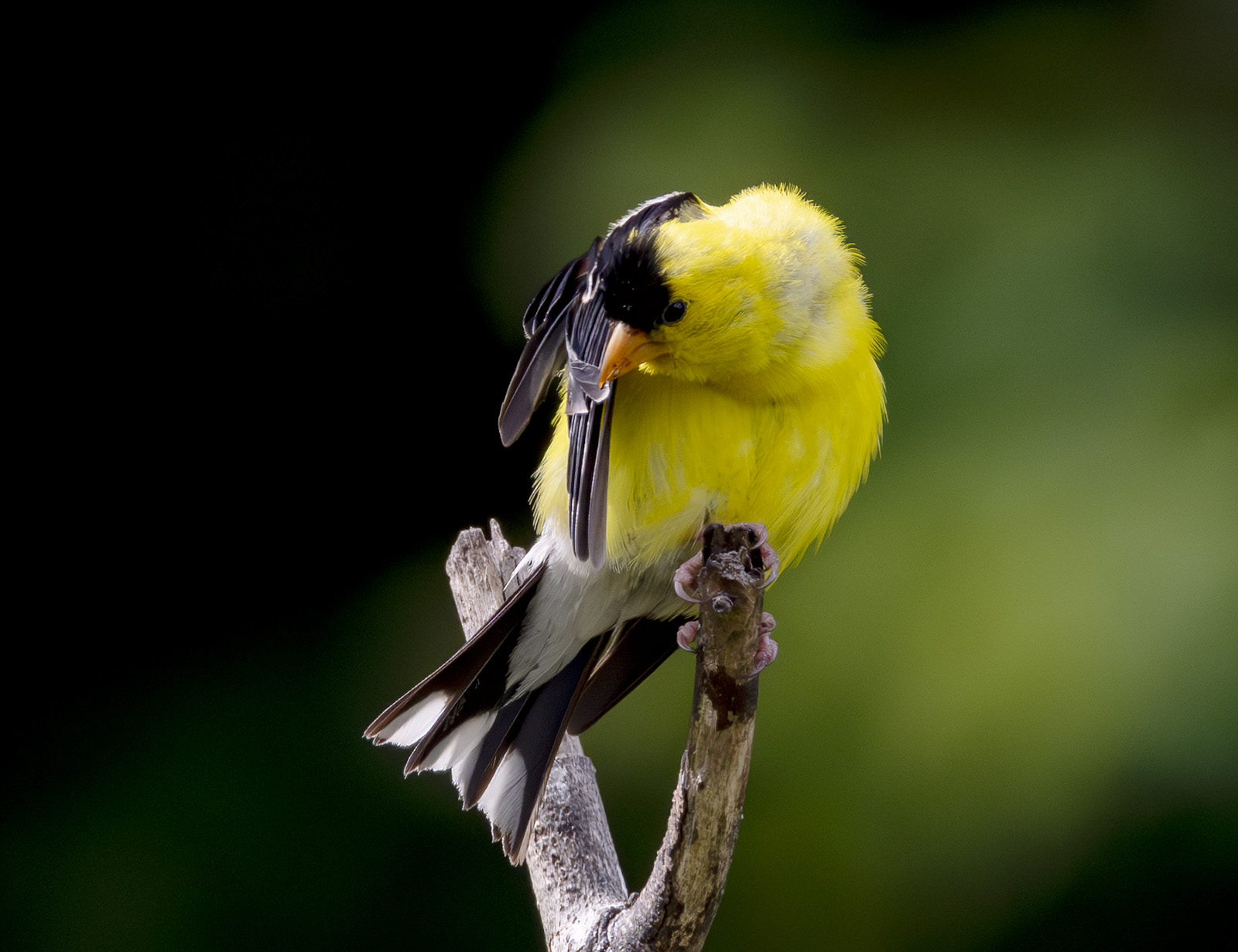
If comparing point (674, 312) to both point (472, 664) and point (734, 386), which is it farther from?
point (472, 664)

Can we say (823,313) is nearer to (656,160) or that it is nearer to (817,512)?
(817,512)

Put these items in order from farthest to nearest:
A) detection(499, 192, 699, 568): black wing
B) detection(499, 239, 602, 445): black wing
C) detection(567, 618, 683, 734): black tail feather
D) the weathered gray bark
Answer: detection(567, 618, 683, 734): black tail feather, detection(499, 239, 602, 445): black wing, detection(499, 192, 699, 568): black wing, the weathered gray bark

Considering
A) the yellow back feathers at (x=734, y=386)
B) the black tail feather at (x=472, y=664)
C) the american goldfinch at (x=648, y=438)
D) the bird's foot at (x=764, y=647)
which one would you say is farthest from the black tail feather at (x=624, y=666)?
the bird's foot at (x=764, y=647)

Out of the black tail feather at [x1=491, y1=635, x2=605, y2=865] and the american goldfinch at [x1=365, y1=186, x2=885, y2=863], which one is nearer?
the american goldfinch at [x1=365, y1=186, x2=885, y2=863]

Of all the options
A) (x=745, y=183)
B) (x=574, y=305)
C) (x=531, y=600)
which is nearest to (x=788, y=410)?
(x=574, y=305)

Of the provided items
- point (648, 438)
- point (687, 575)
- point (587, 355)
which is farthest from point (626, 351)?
point (687, 575)

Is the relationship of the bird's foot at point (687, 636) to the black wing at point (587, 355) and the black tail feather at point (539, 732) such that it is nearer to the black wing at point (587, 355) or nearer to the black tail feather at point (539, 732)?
the black tail feather at point (539, 732)

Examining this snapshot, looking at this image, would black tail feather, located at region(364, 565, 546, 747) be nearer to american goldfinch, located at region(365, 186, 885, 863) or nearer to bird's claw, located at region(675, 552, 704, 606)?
american goldfinch, located at region(365, 186, 885, 863)

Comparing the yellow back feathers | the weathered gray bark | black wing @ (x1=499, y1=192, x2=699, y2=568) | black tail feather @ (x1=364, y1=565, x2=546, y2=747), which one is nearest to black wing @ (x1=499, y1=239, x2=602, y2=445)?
black wing @ (x1=499, y1=192, x2=699, y2=568)
